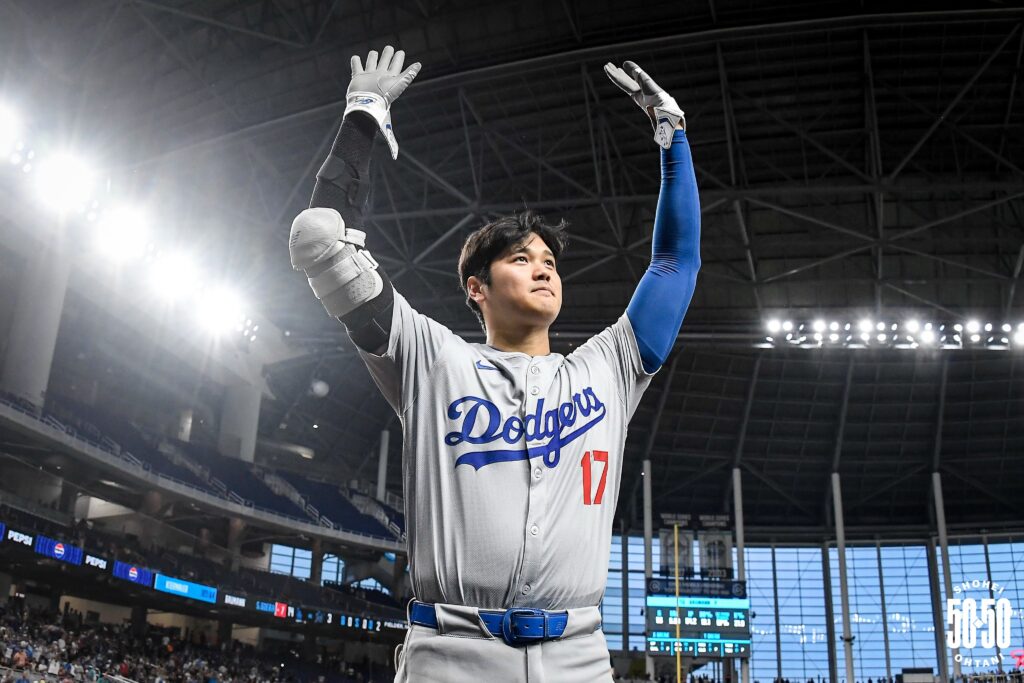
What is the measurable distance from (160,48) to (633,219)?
547 inches

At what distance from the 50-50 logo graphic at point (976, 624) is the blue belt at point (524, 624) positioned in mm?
33686

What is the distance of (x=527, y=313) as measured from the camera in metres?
2.27

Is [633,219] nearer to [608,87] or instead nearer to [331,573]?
[608,87]

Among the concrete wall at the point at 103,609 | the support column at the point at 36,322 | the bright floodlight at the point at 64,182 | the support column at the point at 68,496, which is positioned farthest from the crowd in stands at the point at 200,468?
the bright floodlight at the point at 64,182

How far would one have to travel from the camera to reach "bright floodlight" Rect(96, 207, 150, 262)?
26.8 metres

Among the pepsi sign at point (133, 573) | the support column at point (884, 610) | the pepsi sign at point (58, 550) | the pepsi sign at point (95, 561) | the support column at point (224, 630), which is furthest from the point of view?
the support column at point (884, 610)

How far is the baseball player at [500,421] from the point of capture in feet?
6.31

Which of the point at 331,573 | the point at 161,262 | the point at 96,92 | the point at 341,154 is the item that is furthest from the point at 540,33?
the point at 331,573

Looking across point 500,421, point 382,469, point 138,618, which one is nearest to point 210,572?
point 138,618

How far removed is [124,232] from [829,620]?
31599 mm

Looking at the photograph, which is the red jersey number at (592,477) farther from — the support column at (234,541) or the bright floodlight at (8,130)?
the support column at (234,541)

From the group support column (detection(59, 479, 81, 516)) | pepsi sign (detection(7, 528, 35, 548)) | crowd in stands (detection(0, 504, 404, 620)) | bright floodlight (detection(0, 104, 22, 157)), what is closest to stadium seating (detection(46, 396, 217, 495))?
support column (detection(59, 479, 81, 516))

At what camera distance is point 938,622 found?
124 ft

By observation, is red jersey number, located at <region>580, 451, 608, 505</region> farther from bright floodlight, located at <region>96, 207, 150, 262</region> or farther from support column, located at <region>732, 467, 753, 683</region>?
support column, located at <region>732, 467, 753, 683</region>
